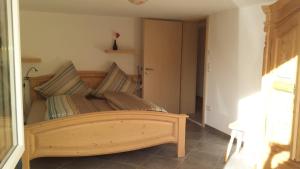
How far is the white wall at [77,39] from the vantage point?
14.6ft

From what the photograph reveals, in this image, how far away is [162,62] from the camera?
16.5 ft

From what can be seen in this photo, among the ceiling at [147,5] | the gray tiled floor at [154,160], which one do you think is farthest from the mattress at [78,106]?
the ceiling at [147,5]

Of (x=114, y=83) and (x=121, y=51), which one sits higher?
(x=121, y=51)

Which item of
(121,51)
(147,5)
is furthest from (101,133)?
(121,51)

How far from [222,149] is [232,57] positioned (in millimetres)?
1279

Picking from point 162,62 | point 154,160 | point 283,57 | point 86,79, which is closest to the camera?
point 283,57

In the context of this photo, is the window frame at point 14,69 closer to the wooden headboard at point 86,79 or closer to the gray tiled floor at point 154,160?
the gray tiled floor at point 154,160

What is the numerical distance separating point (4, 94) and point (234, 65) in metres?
2.99

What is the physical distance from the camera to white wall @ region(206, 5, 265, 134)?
3420mm

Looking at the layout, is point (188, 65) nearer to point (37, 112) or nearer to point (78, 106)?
point (78, 106)

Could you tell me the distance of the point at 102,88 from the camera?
4.69 meters

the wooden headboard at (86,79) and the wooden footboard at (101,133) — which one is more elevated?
the wooden headboard at (86,79)

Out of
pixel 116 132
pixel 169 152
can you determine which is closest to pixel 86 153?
pixel 116 132

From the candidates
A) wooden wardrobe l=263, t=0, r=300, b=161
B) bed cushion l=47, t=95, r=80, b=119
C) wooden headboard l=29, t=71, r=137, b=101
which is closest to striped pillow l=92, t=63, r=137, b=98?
wooden headboard l=29, t=71, r=137, b=101
